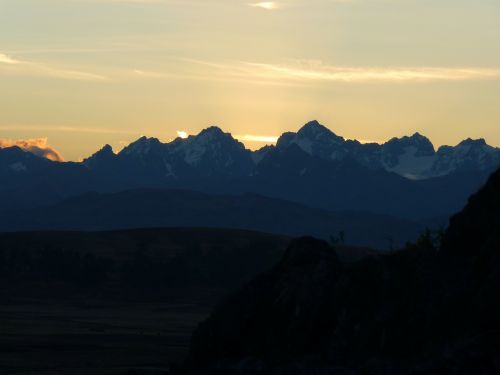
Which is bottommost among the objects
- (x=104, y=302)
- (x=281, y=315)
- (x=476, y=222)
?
(x=104, y=302)

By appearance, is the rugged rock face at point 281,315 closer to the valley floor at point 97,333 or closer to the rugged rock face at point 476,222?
the rugged rock face at point 476,222

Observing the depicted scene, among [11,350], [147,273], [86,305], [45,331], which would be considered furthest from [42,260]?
[11,350]

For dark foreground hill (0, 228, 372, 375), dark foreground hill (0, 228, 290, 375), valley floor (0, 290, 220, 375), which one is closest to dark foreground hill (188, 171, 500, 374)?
dark foreground hill (0, 228, 290, 375)

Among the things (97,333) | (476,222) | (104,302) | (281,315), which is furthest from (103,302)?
(476,222)

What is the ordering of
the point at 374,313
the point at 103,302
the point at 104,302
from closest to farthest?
the point at 374,313 → the point at 103,302 → the point at 104,302

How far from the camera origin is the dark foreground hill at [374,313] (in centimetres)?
3600

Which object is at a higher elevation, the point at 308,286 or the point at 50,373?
the point at 308,286

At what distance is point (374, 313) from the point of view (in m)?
41.0

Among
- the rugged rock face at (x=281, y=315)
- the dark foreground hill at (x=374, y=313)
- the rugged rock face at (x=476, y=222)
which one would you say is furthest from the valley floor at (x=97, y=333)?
the rugged rock face at (x=476, y=222)

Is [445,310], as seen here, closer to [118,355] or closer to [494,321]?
[494,321]

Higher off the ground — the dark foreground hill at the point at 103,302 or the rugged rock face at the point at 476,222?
the rugged rock face at the point at 476,222

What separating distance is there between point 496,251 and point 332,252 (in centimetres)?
1207

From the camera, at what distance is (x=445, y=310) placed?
126ft

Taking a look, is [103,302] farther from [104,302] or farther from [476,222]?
[476,222]
